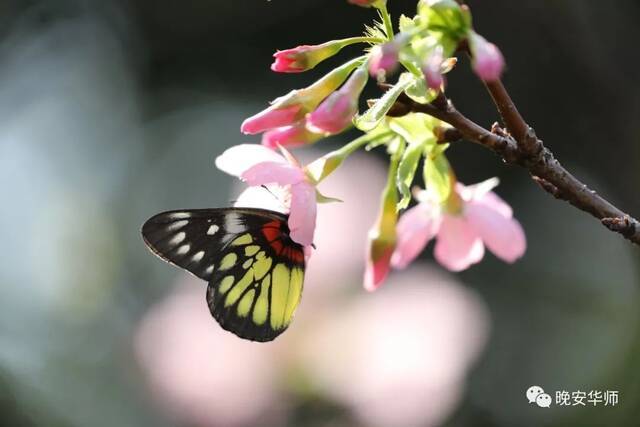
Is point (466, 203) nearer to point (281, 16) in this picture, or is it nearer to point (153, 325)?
point (153, 325)

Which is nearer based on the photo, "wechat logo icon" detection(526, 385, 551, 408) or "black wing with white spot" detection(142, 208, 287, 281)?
"black wing with white spot" detection(142, 208, 287, 281)

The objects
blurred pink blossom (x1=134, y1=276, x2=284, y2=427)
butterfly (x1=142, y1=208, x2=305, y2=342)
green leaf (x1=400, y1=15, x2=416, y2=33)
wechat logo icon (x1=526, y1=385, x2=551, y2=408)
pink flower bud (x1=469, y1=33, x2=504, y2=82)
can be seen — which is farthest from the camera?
wechat logo icon (x1=526, y1=385, x2=551, y2=408)

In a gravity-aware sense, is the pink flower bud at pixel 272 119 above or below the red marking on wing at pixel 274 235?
above

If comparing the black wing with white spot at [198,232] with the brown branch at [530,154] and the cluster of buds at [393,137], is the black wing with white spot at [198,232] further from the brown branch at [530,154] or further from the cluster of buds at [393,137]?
the brown branch at [530,154]

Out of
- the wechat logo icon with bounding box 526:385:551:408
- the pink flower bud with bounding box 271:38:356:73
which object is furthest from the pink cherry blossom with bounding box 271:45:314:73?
the wechat logo icon with bounding box 526:385:551:408

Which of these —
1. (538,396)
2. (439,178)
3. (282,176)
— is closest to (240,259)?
(282,176)

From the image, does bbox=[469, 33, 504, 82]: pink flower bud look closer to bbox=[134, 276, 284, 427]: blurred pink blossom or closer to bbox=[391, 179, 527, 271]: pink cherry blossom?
bbox=[391, 179, 527, 271]: pink cherry blossom

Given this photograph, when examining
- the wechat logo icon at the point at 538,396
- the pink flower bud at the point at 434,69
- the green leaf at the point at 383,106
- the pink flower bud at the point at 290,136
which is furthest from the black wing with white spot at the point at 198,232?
the wechat logo icon at the point at 538,396
